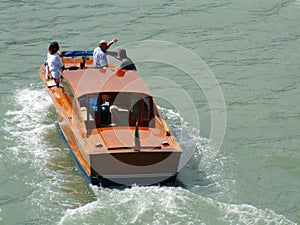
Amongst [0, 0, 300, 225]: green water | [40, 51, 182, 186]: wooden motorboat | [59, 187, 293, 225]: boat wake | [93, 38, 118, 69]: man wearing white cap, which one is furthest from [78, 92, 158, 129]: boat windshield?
[93, 38, 118, 69]: man wearing white cap

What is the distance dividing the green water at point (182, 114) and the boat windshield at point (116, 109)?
3.61 ft

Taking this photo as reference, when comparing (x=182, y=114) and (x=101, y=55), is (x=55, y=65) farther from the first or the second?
(x=182, y=114)

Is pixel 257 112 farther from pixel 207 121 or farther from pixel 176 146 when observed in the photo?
pixel 176 146

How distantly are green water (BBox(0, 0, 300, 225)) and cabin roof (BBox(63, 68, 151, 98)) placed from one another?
4.83 ft

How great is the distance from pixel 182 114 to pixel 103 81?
3.21 meters

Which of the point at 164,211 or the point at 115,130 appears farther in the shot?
the point at 115,130

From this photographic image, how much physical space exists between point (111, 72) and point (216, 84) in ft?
15.3

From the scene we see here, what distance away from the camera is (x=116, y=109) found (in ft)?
41.1

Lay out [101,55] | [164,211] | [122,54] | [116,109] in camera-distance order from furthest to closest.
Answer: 1. [101,55]
2. [122,54]
3. [116,109]
4. [164,211]

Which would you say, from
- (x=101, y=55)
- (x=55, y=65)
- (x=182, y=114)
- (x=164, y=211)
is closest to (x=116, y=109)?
(x=164, y=211)

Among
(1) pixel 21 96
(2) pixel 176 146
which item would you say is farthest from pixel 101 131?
(1) pixel 21 96

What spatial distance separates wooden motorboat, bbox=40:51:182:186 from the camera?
11672 mm

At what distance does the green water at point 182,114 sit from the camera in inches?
447

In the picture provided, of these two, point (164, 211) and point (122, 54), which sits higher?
point (122, 54)
